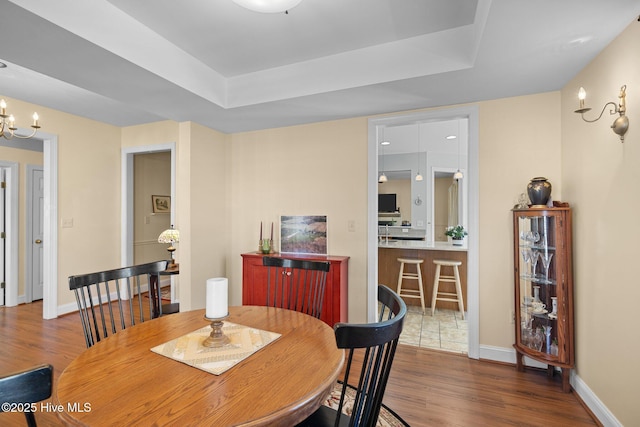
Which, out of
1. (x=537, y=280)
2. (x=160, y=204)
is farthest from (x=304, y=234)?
(x=160, y=204)

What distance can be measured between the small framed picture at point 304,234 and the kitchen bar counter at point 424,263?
1.34 meters

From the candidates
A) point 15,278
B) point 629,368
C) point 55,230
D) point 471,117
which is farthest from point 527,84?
point 15,278

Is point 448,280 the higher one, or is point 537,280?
point 537,280

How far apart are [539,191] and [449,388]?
1665 mm

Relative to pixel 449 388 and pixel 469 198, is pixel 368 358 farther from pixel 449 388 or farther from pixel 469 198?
pixel 469 198

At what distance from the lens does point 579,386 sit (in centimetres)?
224

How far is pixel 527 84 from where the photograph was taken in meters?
2.49

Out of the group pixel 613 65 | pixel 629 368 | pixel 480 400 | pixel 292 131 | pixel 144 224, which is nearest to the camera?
pixel 629 368

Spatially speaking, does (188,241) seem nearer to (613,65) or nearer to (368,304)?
(368,304)

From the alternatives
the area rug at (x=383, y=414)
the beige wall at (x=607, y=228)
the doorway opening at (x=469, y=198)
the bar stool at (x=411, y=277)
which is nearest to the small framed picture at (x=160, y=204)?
the doorway opening at (x=469, y=198)

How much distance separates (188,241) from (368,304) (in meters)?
2.06

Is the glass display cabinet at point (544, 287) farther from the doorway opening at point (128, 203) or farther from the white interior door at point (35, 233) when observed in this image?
the white interior door at point (35, 233)

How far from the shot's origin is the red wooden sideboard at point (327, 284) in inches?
122

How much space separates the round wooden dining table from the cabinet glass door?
6.48 ft
